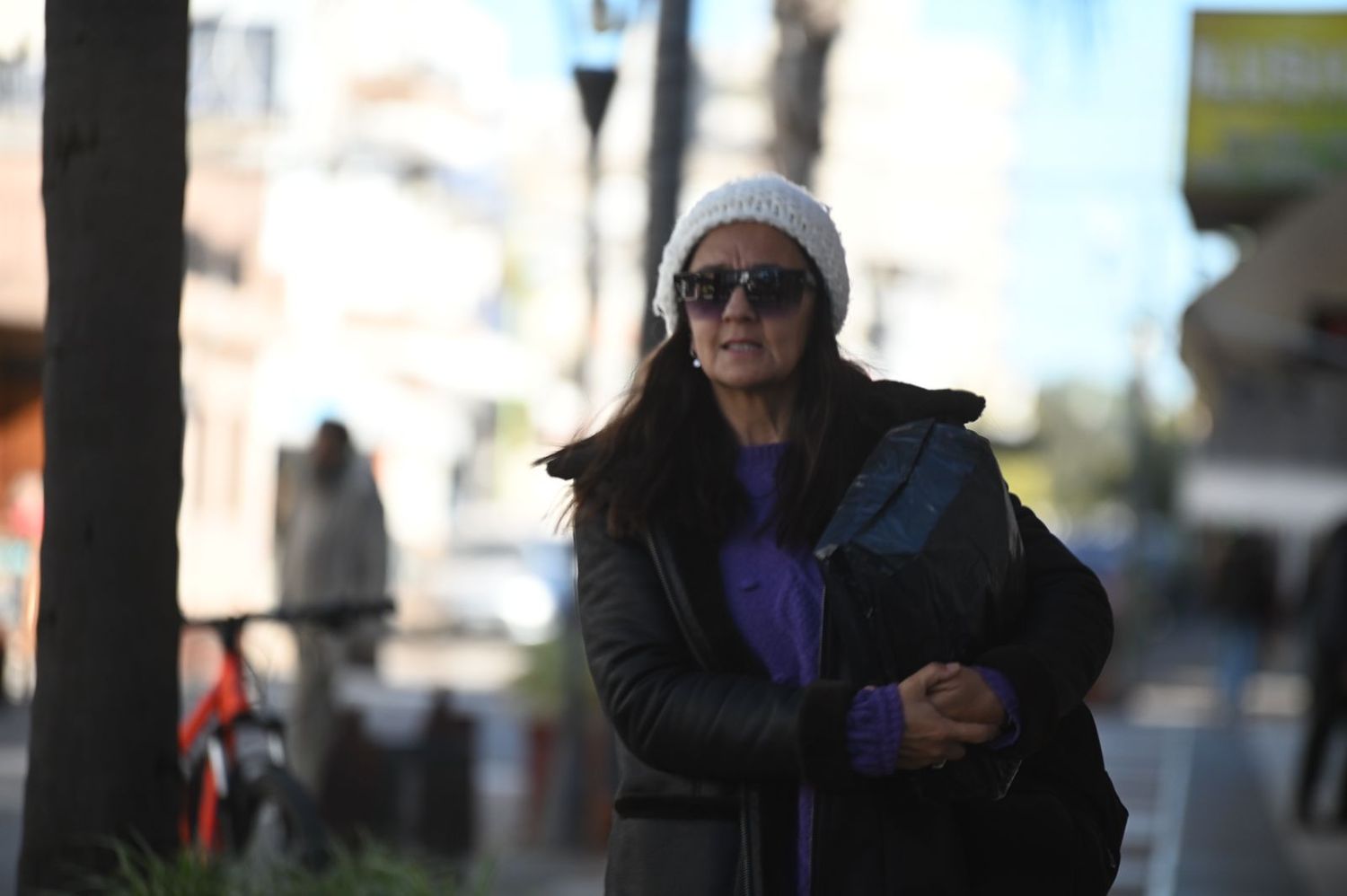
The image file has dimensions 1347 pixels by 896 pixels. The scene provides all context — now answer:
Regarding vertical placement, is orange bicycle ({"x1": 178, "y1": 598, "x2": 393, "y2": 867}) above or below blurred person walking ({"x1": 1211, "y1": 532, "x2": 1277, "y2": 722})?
above

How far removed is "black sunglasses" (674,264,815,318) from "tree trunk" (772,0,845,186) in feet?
31.2

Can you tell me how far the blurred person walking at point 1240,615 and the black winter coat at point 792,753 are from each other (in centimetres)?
1983

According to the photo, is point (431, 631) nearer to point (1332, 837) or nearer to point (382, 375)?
point (382, 375)

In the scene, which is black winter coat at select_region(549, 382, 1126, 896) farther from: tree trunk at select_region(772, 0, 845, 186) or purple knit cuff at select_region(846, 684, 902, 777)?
tree trunk at select_region(772, 0, 845, 186)

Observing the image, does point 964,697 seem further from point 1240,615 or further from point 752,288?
point 1240,615

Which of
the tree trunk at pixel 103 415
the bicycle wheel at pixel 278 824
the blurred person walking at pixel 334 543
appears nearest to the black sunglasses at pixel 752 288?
the tree trunk at pixel 103 415

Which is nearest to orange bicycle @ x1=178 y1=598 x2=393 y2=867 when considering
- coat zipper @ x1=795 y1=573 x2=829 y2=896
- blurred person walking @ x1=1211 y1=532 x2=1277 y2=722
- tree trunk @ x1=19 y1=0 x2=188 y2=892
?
tree trunk @ x1=19 y1=0 x2=188 y2=892

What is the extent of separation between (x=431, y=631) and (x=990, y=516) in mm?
31872

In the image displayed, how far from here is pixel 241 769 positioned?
6.16m

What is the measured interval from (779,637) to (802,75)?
1029 cm

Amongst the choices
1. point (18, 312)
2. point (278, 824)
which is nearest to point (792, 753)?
point (278, 824)

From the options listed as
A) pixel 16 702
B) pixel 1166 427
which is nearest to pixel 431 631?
pixel 16 702

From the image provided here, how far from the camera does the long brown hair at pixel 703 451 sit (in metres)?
3.02

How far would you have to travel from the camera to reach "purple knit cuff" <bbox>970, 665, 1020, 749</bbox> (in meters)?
2.82
